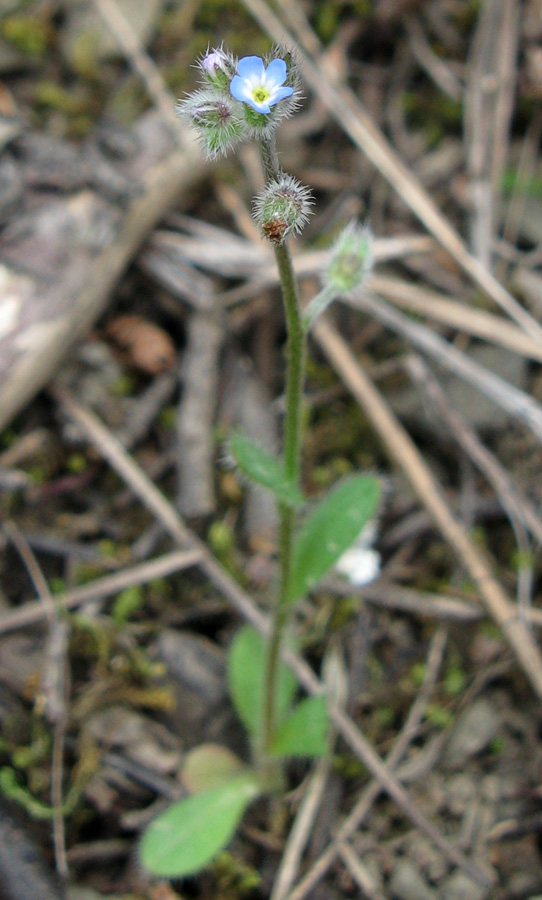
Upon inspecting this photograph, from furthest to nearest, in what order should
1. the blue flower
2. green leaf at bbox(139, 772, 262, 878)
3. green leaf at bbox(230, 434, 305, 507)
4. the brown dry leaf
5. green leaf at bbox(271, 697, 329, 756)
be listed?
the brown dry leaf
green leaf at bbox(271, 697, 329, 756)
green leaf at bbox(139, 772, 262, 878)
green leaf at bbox(230, 434, 305, 507)
the blue flower

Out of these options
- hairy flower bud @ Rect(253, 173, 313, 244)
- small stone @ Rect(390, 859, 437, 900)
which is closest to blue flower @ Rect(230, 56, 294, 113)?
hairy flower bud @ Rect(253, 173, 313, 244)

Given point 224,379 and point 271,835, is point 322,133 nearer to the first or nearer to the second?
point 224,379

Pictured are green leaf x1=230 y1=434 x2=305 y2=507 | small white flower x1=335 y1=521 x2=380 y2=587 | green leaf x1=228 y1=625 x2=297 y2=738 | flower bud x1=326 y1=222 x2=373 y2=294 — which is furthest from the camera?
small white flower x1=335 y1=521 x2=380 y2=587

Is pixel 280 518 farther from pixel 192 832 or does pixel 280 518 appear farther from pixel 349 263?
pixel 192 832

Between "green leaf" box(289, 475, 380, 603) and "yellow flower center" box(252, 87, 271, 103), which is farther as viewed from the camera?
"green leaf" box(289, 475, 380, 603)

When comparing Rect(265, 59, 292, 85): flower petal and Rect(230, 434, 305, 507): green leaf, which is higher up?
Rect(265, 59, 292, 85): flower petal

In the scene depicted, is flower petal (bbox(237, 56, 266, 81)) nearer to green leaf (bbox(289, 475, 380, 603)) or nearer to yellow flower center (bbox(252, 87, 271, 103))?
yellow flower center (bbox(252, 87, 271, 103))

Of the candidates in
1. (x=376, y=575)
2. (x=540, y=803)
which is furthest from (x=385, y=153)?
(x=540, y=803)
